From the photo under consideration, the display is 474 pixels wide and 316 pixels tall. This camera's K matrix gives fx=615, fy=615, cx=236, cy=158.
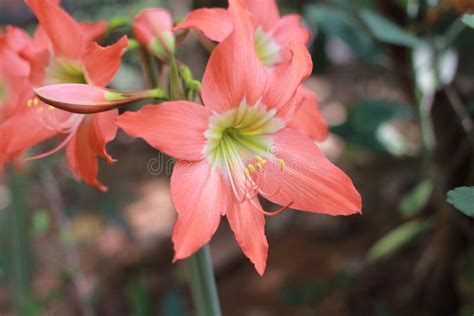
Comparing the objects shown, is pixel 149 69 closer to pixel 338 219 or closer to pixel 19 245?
pixel 19 245

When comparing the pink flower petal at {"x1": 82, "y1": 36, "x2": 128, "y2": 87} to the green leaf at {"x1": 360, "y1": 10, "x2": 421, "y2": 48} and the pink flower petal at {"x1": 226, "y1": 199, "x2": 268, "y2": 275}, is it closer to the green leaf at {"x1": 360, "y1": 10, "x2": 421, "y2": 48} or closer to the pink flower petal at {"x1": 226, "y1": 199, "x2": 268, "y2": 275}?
the pink flower petal at {"x1": 226, "y1": 199, "x2": 268, "y2": 275}

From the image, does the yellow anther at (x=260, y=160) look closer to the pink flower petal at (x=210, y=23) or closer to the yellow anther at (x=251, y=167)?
the yellow anther at (x=251, y=167)

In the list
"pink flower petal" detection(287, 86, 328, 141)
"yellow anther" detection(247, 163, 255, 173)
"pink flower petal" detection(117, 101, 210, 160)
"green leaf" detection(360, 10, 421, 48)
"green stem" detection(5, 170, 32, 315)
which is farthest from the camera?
"green stem" detection(5, 170, 32, 315)

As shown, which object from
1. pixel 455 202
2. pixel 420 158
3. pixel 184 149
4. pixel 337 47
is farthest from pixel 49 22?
pixel 337 47

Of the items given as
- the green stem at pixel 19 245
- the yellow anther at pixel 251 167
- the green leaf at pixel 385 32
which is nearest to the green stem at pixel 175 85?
the yellow anther at pixel 251 167

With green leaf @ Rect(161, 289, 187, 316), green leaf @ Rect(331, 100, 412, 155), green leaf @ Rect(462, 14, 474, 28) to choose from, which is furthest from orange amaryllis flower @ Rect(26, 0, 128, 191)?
green leaf @ Rect(331, 100, 412, 155)
